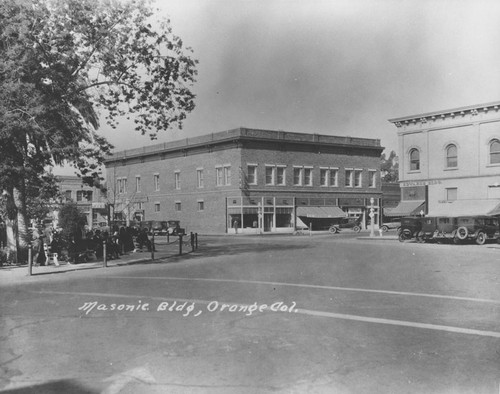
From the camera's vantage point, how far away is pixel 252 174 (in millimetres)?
52312

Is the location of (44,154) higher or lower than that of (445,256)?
higher

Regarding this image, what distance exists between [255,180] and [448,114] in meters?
21.2

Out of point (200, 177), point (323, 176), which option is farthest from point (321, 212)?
point (200, 177)

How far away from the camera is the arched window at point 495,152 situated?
34156 mm

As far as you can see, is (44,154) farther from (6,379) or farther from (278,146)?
(278,146)

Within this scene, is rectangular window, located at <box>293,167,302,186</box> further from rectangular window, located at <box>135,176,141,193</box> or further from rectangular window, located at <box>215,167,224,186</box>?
rectangular window, located at <box>135,176,141,193</box>

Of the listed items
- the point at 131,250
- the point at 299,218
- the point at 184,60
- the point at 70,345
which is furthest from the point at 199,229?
the point at 70,345

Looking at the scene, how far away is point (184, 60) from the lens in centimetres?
1998

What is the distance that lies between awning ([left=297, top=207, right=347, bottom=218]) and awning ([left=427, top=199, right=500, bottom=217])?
1990 cm

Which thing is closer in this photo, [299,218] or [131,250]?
[131,250]

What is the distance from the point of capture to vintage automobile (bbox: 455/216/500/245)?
92.3ft

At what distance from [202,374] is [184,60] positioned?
52.9ft

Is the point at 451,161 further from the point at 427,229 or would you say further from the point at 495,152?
the point at 427,229

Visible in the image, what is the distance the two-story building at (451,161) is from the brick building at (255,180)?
16.3 metres
